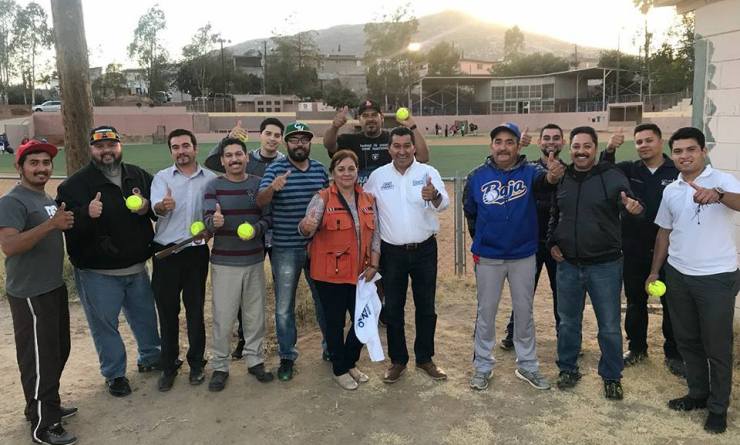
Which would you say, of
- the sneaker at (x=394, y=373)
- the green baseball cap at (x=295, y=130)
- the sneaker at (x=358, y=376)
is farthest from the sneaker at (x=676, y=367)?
the green baseball cap at (x=295, y=130)

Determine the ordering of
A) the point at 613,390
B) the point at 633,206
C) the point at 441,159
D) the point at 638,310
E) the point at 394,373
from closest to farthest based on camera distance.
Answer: the point at 633,206 → the point at 613,390 → the point at 394,373 → the point at 638,310 → the point at 441,159

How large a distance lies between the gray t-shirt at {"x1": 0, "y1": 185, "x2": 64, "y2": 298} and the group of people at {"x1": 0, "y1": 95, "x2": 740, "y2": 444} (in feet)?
0.06

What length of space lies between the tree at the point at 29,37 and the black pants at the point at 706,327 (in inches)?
3031

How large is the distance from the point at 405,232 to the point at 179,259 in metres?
1.84

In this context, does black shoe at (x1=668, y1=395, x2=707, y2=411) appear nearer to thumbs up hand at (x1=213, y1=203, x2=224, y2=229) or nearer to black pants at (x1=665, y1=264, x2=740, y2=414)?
black pants at (x1=665, y1=264, x2=740, y2=414)

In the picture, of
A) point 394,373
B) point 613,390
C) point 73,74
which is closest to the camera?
point 613,390

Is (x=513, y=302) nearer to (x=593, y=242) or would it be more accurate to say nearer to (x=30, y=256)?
(x=593, y=242)

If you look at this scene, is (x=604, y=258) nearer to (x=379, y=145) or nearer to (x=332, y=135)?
(x=379, y=145)

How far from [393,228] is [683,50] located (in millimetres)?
60478

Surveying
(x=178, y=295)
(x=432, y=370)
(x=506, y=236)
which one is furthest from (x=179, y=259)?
(x=506, y=236)

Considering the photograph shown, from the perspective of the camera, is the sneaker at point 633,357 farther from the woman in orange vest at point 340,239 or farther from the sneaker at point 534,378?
the woman in orange vest at point 340,239

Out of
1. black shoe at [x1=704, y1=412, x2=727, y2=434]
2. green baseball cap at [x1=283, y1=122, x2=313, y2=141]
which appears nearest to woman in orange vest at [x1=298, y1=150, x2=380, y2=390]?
green baseball cap at [x1=283, y1=122, x2=313, y2=141]

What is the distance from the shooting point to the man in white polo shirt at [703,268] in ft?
12.8

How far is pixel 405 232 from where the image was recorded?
461 cm
